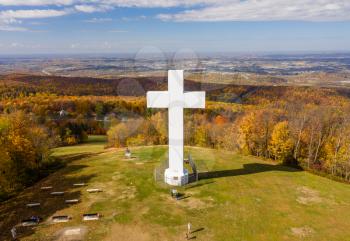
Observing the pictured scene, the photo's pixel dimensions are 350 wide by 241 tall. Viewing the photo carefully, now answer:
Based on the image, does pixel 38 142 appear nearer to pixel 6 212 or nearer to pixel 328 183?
pixel 6 212

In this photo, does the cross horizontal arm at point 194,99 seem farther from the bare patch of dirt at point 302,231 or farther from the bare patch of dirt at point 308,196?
the bare patch of dirt at point 302,231

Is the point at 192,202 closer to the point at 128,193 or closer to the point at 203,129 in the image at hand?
the point at 128,193

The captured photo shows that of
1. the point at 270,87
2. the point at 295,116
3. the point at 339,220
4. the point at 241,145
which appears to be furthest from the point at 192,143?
the point at 270,87

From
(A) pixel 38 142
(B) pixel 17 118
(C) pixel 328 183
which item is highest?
(B) pixel 17 118

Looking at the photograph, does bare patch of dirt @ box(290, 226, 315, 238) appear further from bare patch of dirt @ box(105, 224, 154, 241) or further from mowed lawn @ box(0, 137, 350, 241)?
bare patch of dirt @ box(105, 224, 154, 241)

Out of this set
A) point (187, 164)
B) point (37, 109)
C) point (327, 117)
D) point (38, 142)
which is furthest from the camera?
point (37, 109)

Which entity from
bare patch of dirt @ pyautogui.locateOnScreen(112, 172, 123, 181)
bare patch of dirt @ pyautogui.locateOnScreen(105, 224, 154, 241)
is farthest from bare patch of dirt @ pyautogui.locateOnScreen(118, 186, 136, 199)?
bare patch of dirt @ pyautogui.locateOnScreen(105, 224, 154, 241)
